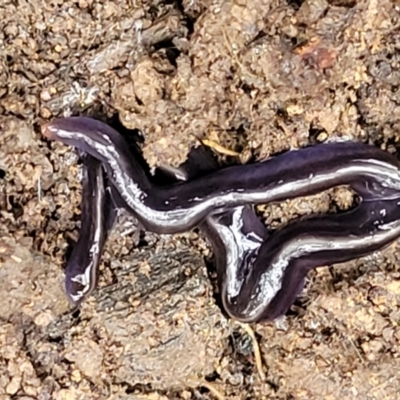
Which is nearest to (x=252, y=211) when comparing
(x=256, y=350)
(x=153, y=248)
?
(x=153, y=248)

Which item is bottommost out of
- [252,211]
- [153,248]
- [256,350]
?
[256,350]

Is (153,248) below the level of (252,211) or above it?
below

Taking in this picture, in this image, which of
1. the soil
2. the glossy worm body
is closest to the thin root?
the soil

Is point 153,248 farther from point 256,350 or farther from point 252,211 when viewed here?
point 256,350

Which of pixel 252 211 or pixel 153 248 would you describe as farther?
pixel 153 248

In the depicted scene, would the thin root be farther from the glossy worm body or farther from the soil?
the glossy worm body

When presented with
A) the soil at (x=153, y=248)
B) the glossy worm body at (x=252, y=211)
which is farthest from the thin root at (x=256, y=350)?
the glossy worm body at (x=252, y=211)

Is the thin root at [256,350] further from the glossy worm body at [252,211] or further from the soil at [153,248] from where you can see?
the glossy worm body at [252,211]
